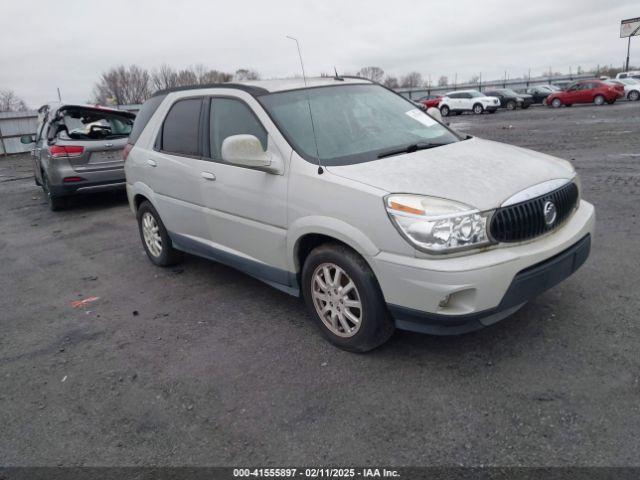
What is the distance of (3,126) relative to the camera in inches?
939

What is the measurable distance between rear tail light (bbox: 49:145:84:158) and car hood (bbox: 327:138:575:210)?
6.71 m

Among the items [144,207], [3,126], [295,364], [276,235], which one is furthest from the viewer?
→ [3,126]

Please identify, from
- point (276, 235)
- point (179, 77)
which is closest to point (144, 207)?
point (276, 235)

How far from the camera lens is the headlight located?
9.39ft

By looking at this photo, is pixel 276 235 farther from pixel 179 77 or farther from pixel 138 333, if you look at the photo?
pixel 179 77

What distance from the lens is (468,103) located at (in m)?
33.2

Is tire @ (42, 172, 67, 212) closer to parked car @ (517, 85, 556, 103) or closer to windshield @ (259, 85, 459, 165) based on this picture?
windshield @ (259, 85, 459, 165)

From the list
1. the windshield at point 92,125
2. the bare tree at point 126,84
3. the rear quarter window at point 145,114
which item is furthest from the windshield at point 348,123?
the bare tree at point 126,84

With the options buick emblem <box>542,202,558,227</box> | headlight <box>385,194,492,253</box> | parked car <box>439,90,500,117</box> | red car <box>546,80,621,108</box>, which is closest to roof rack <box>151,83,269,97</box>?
headlight <box>385,194,492,253</box>

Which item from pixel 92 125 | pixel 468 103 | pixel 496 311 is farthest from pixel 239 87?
pixel 468 103

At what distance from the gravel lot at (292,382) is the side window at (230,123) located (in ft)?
4.62

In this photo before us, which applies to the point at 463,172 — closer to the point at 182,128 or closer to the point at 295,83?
the point at 295,83

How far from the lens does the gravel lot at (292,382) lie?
2.59 metres

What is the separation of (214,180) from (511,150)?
234 centimetres
